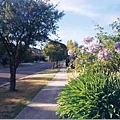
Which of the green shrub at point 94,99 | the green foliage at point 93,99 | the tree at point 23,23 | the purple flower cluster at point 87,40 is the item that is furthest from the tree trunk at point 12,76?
the green shrub at point 94,99

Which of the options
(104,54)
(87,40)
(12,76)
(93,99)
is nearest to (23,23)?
(12,76)

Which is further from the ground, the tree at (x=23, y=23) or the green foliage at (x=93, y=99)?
the tree at (x=23, y=23)

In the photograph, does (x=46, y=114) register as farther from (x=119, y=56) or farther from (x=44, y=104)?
(x=119, y=56)

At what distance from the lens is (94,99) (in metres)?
5.12

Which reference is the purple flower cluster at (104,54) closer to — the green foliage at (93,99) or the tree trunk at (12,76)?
the green foliage at (93,99)

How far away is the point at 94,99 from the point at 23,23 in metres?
8.00

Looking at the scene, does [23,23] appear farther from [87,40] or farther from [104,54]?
[104,54]

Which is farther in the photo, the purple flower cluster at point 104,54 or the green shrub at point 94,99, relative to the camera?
the purple flower cluster at point 104,54

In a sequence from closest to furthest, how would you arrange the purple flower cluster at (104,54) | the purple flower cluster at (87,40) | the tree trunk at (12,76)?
the purple flower cluster at (104,54) → the purple flower cluster at (87,40) → the tree trunk at (12,76)

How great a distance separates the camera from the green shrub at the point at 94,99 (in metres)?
5.04

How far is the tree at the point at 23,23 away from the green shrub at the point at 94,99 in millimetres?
7404

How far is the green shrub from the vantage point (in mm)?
5042

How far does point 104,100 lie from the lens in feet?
16.7

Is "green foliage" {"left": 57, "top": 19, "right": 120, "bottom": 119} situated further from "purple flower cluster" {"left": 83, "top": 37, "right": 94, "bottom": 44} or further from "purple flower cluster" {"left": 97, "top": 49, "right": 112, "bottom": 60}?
"purple flower cluster" {"left": 83, "top": 37, "right": 94, "bottom": 44}
